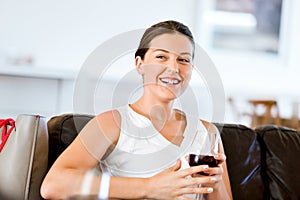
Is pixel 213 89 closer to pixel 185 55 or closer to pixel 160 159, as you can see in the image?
pixel 185 55

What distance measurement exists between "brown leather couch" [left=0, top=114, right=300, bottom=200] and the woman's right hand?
545 millimetres

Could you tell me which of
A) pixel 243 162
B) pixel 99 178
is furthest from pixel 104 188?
pixel 243 162

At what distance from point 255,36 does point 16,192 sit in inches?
122

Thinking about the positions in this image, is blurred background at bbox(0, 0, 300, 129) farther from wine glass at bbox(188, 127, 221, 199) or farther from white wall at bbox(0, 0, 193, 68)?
wine glass at bbox(188, 127, 221, 199)

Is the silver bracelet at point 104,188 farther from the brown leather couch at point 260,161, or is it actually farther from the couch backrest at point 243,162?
the couch backrest at point 243,162

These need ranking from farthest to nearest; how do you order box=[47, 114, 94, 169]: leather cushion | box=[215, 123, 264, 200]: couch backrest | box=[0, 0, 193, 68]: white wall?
box=[0, 0, 193, 68]: white wall
box=[215, 123, 264, 200]: couch backrest
box=[47, 114, 94, 169]: leather cushion

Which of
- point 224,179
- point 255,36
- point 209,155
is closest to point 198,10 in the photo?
point 255,36

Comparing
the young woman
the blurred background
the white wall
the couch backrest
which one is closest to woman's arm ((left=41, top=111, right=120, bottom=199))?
the young woman

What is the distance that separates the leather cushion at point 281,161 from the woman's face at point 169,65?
662 mm

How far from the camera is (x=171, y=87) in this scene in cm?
119

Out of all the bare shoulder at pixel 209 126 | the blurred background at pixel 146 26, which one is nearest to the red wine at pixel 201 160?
the bare shoulder at pixel 209 126

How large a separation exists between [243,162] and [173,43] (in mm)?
671

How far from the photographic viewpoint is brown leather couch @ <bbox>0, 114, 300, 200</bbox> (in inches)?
65.7

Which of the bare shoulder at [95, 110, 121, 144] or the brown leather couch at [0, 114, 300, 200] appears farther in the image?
the brown leather couch at [0, 114, 300, 200]
